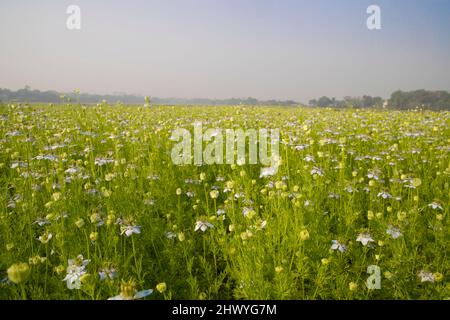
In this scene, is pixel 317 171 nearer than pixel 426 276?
No

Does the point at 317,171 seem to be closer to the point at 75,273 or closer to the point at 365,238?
the point at 365,238

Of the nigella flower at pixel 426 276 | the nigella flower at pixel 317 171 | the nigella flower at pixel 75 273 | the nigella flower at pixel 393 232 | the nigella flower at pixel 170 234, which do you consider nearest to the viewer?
the nigella flower at pixel 75 273

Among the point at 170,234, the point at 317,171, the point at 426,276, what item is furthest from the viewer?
the point at 317,171

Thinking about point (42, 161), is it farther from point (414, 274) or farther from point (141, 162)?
point (414, 274)

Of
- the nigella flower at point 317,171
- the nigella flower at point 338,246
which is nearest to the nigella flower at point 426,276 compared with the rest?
the nigella flower at point 338,246

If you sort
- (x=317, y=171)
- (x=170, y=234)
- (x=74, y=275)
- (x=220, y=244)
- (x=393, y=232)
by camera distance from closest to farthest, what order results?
(x=74, y=275)
(x=393, y=232)
(x=220, y=244)
(x=170, y=234)
(x=317, y=171)
